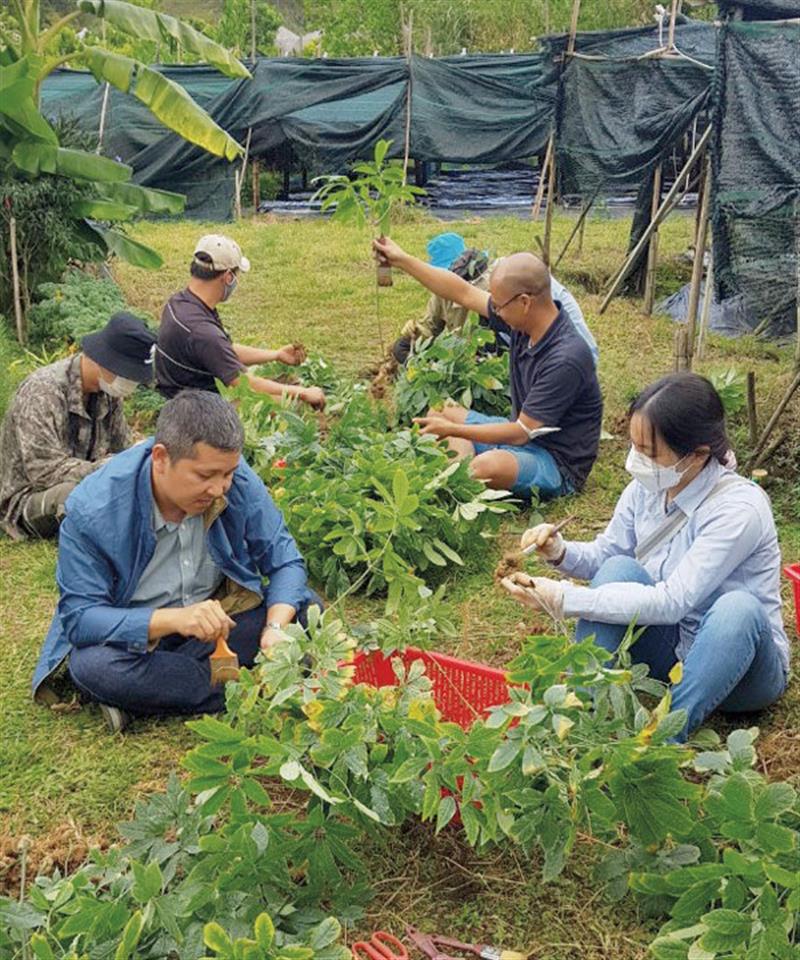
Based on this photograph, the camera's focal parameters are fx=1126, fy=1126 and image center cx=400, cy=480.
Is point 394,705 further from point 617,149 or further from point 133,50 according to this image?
point 133,50

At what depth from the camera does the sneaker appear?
126 inches

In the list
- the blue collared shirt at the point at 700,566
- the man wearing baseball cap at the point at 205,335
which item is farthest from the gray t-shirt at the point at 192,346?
the blue collared shirt at the point at 700,566

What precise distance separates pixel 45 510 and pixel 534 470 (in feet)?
6.47

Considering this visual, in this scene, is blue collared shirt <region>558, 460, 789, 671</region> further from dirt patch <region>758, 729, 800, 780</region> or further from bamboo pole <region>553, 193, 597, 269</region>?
bamboo pole <region>553, 193, 597, 269</region>

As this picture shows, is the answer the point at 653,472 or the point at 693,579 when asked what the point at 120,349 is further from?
the point at 693,579

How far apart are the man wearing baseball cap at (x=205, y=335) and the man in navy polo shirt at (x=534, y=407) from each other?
2.21ft

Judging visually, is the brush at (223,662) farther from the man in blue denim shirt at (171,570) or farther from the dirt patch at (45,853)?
the dirt patch at (45,853)

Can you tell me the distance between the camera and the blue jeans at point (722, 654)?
279cm

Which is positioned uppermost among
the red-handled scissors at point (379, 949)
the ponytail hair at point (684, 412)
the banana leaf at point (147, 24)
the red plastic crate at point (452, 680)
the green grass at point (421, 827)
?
the banana leaf at point (147, 24)

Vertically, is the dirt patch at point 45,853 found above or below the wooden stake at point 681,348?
below

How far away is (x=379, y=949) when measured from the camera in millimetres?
2301

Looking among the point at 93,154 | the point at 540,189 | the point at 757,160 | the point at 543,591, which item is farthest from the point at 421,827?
the point at 540,189

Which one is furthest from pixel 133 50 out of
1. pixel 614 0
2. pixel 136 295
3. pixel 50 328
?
pixel 50 328

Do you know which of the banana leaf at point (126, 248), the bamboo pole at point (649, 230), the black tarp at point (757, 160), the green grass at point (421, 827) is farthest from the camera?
the banana leaf at point (126, 248)
